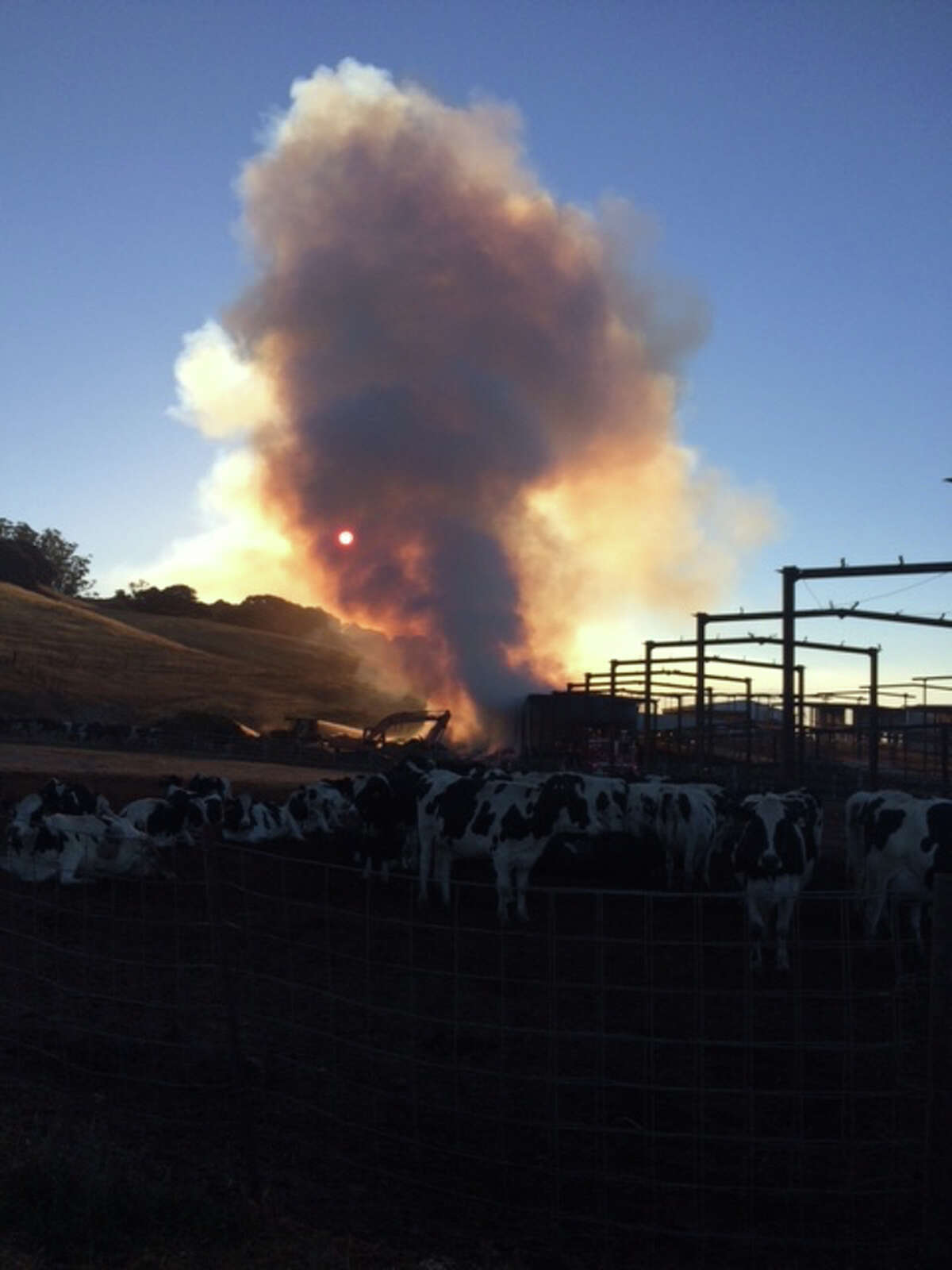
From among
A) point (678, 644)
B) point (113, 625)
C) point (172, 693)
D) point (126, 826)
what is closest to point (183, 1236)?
point (126, 826)

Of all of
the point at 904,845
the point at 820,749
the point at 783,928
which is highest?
the point at 820,749

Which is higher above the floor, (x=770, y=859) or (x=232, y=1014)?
(x=770, y=859)

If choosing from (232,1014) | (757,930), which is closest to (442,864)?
(757,930)

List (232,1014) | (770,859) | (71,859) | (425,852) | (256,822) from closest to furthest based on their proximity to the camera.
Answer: (232,1014) → (770,859) → (71,859) → (425,852) → (256,822)

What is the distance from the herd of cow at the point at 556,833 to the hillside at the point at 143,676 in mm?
48791

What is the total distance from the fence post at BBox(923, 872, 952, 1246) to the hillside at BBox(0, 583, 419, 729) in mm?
64756

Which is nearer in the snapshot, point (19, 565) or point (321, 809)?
point (321, 809)

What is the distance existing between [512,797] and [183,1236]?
1098cm

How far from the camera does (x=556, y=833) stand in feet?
57.7

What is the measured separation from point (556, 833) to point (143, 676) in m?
65.8

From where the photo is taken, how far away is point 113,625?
9625 cm

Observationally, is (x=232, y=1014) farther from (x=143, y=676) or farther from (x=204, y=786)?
(x=143, y=676)

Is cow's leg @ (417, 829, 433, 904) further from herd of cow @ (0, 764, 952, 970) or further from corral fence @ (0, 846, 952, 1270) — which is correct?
corral fence @ (0, 846, 952, 1270)

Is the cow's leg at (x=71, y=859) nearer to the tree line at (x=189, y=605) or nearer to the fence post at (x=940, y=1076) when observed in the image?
the fence post at (x=940, y=1076)
